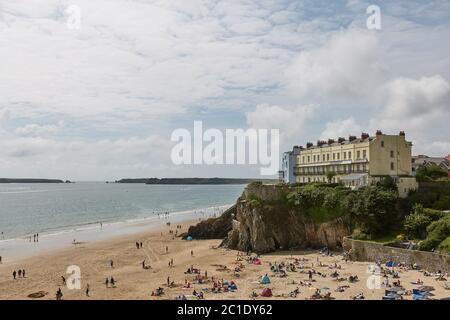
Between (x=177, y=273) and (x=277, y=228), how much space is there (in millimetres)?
14382

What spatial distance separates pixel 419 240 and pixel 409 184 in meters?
10.8

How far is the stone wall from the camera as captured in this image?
3509cm

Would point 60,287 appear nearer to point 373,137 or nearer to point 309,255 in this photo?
point 309,255

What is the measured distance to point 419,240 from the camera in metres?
40.5

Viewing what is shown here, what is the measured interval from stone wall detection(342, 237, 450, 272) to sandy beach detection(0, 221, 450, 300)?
129 centimetres

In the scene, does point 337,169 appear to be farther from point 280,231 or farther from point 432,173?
point 280,231

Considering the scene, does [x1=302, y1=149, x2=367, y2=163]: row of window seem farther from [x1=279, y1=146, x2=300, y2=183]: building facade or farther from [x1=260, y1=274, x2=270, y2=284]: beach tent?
[x1=260, y1=274, x2=270, y2=284]: beach tent

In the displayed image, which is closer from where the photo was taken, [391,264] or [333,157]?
[391,264]

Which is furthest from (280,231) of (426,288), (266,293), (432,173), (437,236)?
(432,173)

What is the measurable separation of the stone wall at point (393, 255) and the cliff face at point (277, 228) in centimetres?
356

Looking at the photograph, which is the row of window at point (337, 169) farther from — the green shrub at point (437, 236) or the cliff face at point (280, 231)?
the green shrub at point (437, 236)

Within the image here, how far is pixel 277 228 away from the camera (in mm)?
50656

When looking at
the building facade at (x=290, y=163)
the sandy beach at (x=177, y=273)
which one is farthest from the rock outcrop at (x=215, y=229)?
the building facade at (x=290, y=163)

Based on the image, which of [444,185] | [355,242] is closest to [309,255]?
[355,242]
